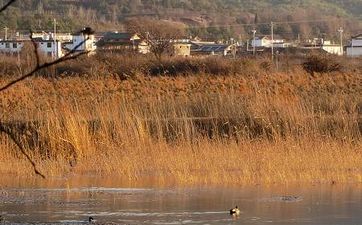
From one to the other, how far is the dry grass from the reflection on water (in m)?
0.90

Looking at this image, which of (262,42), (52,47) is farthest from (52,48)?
(262,42)

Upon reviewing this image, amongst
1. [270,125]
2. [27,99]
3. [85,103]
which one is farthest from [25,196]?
[27,99]

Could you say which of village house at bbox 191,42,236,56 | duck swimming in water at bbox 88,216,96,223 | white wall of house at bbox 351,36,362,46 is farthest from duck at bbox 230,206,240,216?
white wall of house at bbox 351,36,362,46

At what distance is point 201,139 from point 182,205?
4.35 m

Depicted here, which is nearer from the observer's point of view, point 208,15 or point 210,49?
point 210,49

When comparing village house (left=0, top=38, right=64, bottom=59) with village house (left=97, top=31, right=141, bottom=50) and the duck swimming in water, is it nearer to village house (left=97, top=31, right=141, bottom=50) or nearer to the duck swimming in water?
village house (left=97, top=31, right=141, bottom=50)

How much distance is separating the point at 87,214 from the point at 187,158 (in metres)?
3.70

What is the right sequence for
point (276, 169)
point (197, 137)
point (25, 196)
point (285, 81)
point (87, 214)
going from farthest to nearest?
point (285, 81)
point (197, 137)
point (276, 169)
point (25, 196)
point (87, 214)

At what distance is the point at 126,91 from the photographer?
77.7 feet

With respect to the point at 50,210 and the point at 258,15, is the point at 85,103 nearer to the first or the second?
the point at 50,210

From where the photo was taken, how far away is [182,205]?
407 inches

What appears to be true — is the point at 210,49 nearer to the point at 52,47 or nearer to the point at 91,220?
the point at 52,47

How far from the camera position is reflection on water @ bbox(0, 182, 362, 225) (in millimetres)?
9336

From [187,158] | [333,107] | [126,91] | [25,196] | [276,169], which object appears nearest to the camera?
[25,196]
